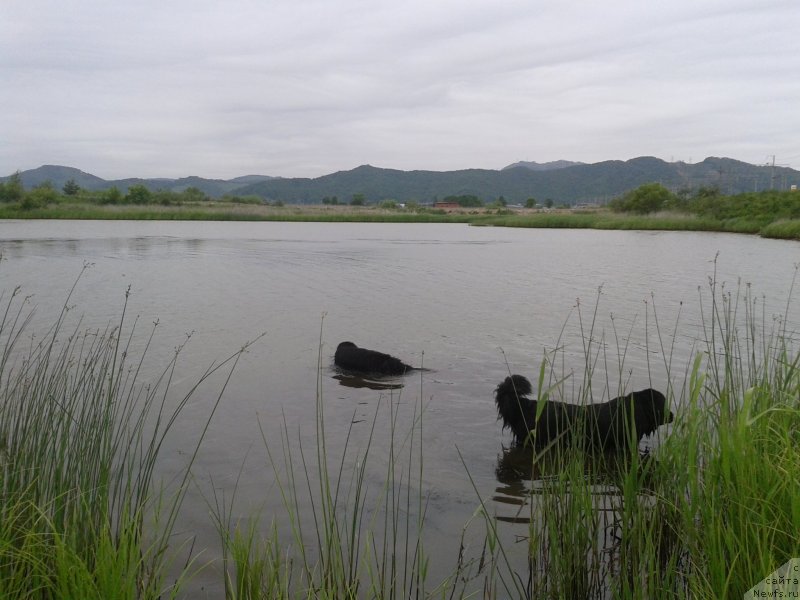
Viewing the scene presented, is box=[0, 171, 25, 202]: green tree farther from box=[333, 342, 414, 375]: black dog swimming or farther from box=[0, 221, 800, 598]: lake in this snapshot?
box=[333, 342, 414, 375]: black dog swimming

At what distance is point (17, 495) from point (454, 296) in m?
11.2

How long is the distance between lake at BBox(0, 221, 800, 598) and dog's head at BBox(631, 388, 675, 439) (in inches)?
8.3

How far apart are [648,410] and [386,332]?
5.44 metres

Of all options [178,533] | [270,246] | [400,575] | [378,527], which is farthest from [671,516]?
[270,246]

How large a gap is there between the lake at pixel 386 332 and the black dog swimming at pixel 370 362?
21 cm

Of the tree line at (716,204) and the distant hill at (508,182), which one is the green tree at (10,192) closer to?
the tree line at (716,204)

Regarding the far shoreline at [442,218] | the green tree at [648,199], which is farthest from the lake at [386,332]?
the green tree at [648,199]

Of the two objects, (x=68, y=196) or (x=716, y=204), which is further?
(x=68, y=196)

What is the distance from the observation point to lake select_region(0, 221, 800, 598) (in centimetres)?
457

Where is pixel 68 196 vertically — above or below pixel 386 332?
above

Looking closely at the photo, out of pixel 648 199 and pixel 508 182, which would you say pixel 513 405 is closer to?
pixel 648 199

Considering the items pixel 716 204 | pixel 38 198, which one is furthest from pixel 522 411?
pixel 38 198

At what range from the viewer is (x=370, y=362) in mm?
7270

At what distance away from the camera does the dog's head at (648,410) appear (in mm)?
4680
